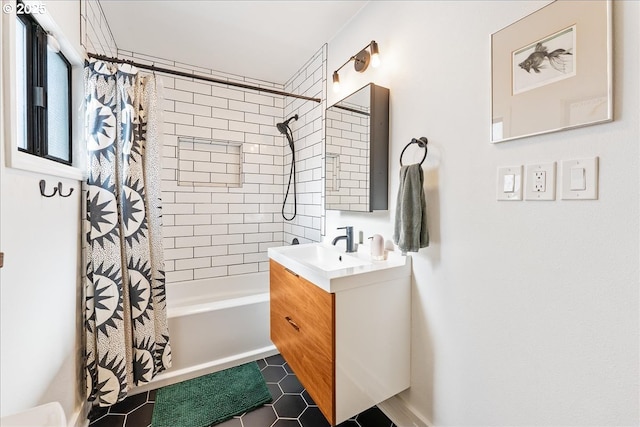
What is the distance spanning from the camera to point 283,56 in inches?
95.8

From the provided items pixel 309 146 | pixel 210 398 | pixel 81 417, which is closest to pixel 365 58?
pixel 309 146

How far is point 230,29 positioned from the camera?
205 centimetres

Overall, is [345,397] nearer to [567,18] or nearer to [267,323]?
[267,323]

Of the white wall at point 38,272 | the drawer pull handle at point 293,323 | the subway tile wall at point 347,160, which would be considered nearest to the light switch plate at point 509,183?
the subway tile wall at point 347,160

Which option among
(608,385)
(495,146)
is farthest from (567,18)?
(608,385)

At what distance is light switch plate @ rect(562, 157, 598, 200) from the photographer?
33.6 inches

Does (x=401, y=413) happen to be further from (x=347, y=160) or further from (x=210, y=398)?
(x=347, y=160)

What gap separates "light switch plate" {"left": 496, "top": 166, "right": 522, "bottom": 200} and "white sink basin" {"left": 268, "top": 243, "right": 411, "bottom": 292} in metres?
0.58

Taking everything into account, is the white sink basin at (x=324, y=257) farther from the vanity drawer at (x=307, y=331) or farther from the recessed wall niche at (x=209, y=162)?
the recessed wall niche at (x=209, y=162)

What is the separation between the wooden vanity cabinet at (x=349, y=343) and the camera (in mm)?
1271

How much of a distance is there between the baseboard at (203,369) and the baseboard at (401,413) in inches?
38.1

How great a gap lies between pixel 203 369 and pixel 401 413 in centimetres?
135

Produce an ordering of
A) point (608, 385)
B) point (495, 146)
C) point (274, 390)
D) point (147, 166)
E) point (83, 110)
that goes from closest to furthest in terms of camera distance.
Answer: point (608, 385)
point (495, 146)
point (83, 110)
point (147, 166)
point (274, 390)

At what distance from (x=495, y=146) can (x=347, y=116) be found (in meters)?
1.01
